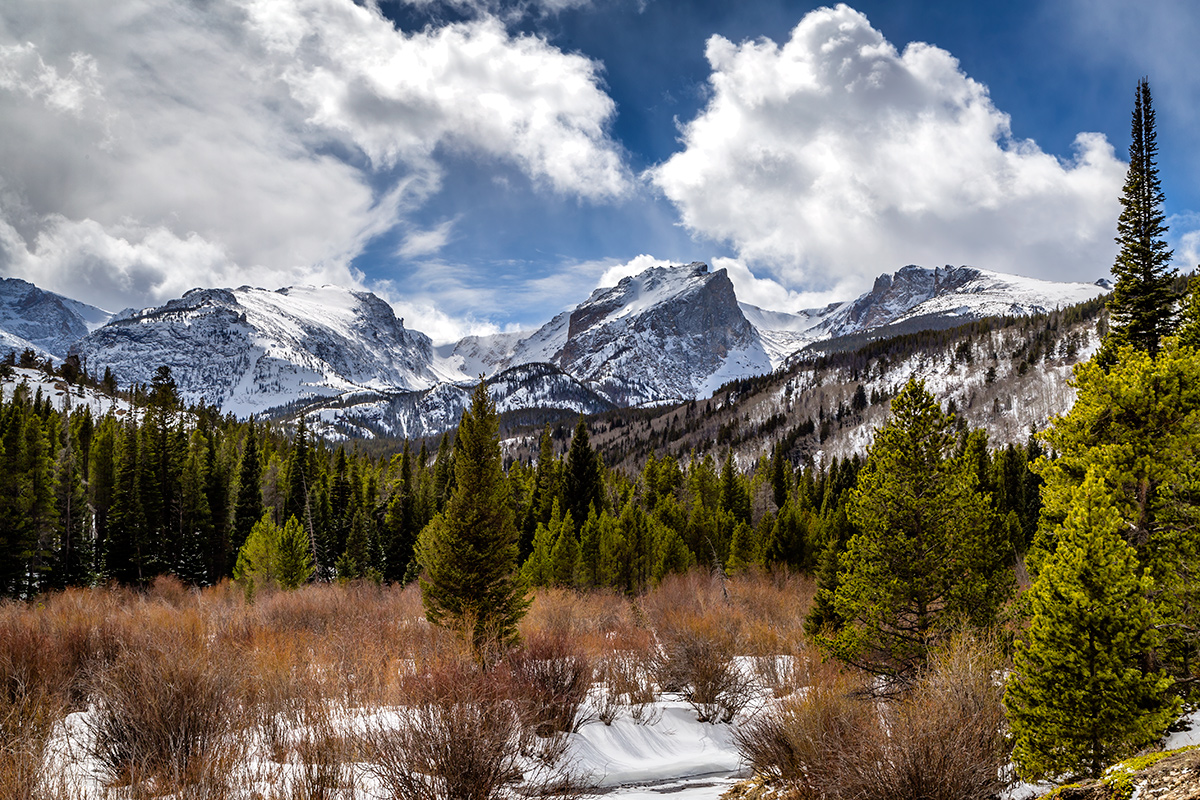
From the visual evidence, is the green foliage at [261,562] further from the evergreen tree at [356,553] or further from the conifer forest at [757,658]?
the evergreen tree at [356,553]

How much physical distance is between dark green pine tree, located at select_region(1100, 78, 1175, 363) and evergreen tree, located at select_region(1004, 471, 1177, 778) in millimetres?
13450

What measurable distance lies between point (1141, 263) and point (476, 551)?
2773 centimetres

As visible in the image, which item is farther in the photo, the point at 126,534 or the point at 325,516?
the point at 325,516

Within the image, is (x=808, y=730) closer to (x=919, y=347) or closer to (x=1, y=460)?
(x=1, y=460)

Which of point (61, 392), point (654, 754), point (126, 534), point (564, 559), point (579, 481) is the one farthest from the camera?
point (61, 392)

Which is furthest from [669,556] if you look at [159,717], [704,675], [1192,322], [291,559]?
[159,717]

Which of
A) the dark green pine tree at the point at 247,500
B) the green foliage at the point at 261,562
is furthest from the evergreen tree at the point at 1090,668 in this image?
the dark green pine tree at the point at 247,500

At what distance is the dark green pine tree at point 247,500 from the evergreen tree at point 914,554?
58.6 metres

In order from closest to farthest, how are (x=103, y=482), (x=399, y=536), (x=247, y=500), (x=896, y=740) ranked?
(x=896, y=740), (x=103, y=482), (x=399, y=536), (x=247, y=500)

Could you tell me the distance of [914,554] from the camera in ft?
56.1

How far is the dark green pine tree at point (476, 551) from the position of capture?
70.9 ft

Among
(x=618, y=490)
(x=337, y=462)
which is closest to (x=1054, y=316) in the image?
(x=618, y=490)

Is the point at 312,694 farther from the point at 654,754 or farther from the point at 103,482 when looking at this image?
the point at 103,482

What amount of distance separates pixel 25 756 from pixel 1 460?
44513 mm
